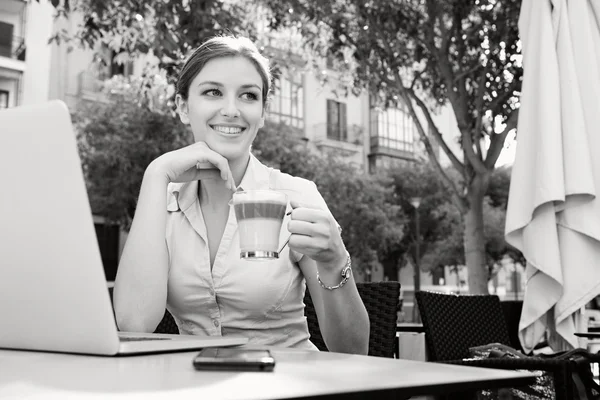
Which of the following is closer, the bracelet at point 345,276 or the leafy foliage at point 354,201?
the bracelet at point 345,276

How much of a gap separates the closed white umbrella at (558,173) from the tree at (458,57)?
3472 millimetres

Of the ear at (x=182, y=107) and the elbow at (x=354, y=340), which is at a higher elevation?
the ear at (x=182, y=107)

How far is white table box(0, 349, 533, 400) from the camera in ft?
2.20

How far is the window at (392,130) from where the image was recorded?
27703 mm

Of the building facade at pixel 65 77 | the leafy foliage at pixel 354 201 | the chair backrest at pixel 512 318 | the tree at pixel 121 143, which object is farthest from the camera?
the leafy foliage at pixel 354 201

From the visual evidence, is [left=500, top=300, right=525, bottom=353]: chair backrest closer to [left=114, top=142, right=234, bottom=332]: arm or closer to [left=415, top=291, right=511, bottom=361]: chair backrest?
[left=415, top=291, right=511, bottom=361]: chair backrest

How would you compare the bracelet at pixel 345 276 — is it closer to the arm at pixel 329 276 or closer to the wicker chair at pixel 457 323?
the arm at pixel 329 276

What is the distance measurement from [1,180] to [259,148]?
15.9 meters

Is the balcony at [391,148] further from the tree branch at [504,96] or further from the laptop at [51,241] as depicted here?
the laptop at [51,241]

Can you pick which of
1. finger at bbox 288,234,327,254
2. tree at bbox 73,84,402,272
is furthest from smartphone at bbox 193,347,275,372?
tree at bbox 73,84,402,272

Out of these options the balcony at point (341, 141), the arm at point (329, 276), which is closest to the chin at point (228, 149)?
the arm at point (329, 276)

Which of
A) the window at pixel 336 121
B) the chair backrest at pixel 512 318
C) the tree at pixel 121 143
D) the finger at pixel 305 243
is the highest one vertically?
the window at pixel 336 121

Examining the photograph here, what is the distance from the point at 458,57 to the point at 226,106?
567 centimetres

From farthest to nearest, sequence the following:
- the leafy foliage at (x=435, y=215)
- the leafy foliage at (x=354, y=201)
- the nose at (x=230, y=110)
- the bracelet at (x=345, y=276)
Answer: the leafy foliage at (x=435, y=215), the leafy foliage at (x=354, y=201), the nose at (x=230, y=110), the bracelet at (x=345, y=276)
